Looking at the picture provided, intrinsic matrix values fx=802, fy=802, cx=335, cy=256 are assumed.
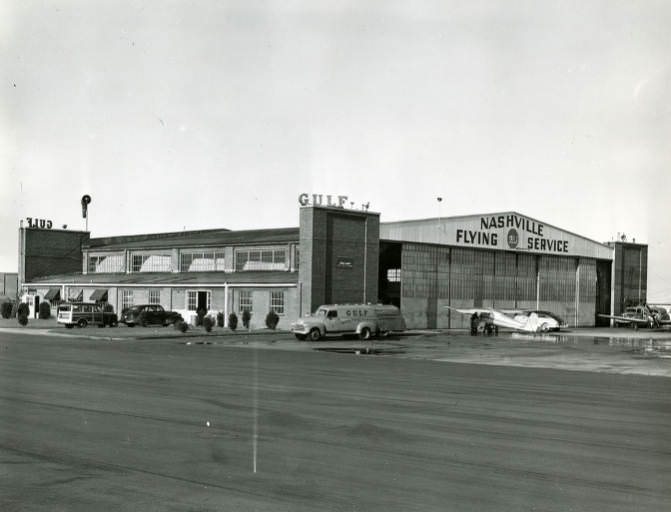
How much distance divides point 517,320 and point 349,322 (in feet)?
46.0

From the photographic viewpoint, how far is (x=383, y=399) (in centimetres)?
1641

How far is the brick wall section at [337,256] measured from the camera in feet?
161

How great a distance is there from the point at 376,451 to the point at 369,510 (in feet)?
9.49

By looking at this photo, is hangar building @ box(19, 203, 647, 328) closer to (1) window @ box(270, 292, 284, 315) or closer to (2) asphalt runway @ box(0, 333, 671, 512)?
(1) window @ box(270, 292, 284, 315)

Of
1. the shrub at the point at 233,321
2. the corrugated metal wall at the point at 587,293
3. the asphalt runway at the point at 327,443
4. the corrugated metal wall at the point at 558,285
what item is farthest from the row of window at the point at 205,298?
the asphalt runway at the point at 327,443

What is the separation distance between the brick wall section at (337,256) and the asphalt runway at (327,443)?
2801cm

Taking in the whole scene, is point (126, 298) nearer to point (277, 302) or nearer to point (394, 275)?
point (277, 302)

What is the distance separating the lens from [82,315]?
49.7 meters

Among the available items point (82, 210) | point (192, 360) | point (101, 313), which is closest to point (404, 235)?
point (101, 313)

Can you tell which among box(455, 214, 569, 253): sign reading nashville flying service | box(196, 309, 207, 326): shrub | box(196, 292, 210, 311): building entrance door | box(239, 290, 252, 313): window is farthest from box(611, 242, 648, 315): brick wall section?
box(196, 309, 207, 326): shrub

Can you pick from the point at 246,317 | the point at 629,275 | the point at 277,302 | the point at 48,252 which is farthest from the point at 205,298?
the point at 629,275

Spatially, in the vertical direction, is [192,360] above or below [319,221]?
below

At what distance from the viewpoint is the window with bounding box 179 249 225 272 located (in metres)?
60.7

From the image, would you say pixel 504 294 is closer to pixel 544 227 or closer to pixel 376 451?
pixel 544 227
